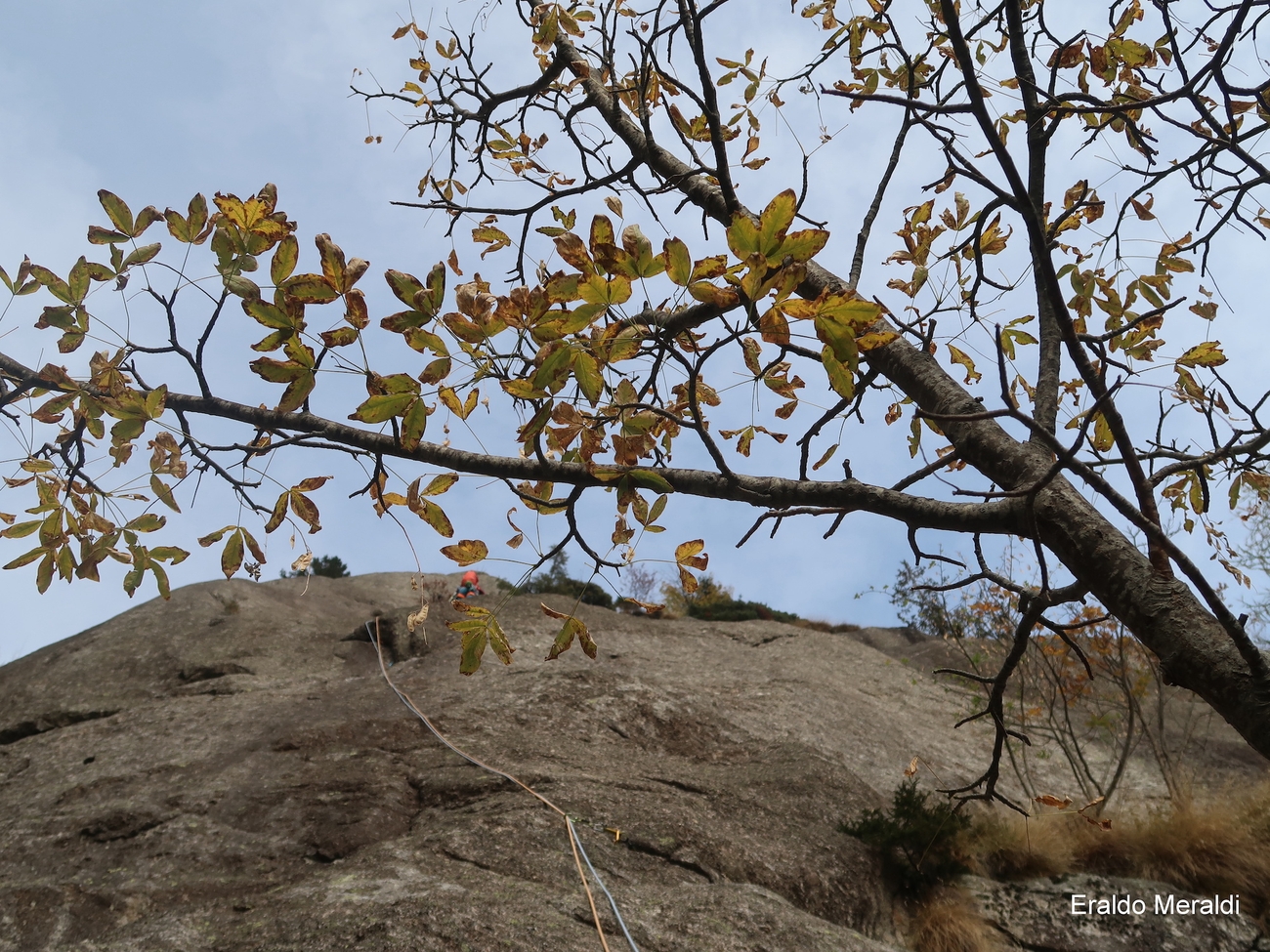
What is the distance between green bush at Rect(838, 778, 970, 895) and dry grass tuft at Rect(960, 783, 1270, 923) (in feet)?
0.66

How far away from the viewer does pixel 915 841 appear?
439 cm

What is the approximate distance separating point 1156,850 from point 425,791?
4.39 meters

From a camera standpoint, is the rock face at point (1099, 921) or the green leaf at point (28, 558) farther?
the rock face at point (1099, 921)

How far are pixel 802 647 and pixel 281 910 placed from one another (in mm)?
7483

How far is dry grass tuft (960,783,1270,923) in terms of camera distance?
4.47 m

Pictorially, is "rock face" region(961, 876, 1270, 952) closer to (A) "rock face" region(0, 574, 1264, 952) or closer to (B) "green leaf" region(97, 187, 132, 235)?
(A) "rock face" region(0, 574, 1264, 952)

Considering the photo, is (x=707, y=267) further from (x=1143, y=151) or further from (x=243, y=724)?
(x=243, y=724)

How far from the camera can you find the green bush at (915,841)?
435 cm

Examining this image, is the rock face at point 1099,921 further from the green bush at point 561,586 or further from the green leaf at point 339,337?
the green bush at point 561,586

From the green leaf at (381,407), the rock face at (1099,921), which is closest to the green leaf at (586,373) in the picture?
the green leaf at (381,407)

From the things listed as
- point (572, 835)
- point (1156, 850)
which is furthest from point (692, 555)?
point (1156, 850)

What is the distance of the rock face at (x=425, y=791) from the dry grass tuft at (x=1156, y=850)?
2.74 feet

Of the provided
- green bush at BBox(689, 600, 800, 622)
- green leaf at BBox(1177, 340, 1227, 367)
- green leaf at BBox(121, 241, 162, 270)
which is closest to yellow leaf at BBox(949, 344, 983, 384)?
green leaf at BBox(1177, 340, 1227, 367)

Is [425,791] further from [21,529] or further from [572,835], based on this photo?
[21,529]
